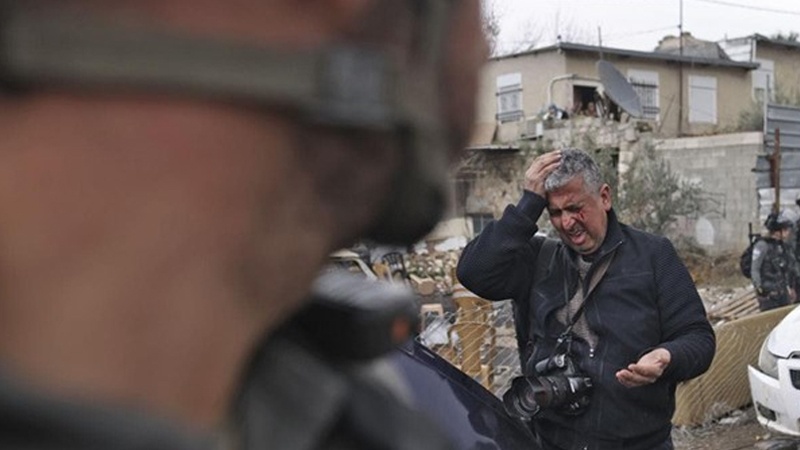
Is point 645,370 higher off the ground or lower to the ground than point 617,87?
lower

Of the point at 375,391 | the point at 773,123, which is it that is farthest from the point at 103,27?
the point at 773,123

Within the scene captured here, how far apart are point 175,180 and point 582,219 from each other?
9.71ft

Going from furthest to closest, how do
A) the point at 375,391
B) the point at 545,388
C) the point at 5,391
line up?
the point at 545,388 < the point at 375,391 < the point at 5,391

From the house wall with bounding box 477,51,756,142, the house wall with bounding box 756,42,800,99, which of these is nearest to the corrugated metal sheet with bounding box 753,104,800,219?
the house wall with bounding box 477,51,756,142

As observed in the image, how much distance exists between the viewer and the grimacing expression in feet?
11.5

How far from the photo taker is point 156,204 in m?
0.64

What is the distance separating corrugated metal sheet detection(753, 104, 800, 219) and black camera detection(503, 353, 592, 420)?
12.3 m

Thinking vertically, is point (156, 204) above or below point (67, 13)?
below

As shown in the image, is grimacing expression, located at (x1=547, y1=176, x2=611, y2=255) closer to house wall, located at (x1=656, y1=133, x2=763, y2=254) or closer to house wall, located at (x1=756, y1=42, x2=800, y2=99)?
house wall, located at (x1=656, y1=133, x2=763, y2=254)

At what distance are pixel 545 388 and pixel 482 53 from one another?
2.57m

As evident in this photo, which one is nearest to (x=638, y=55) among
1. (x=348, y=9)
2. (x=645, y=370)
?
(x=645, y=370)

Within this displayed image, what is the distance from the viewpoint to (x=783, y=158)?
1634 centimetres

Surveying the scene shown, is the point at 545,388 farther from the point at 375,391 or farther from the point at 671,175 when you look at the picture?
the point at 671,175

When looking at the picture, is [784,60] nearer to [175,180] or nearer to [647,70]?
[647,70]
